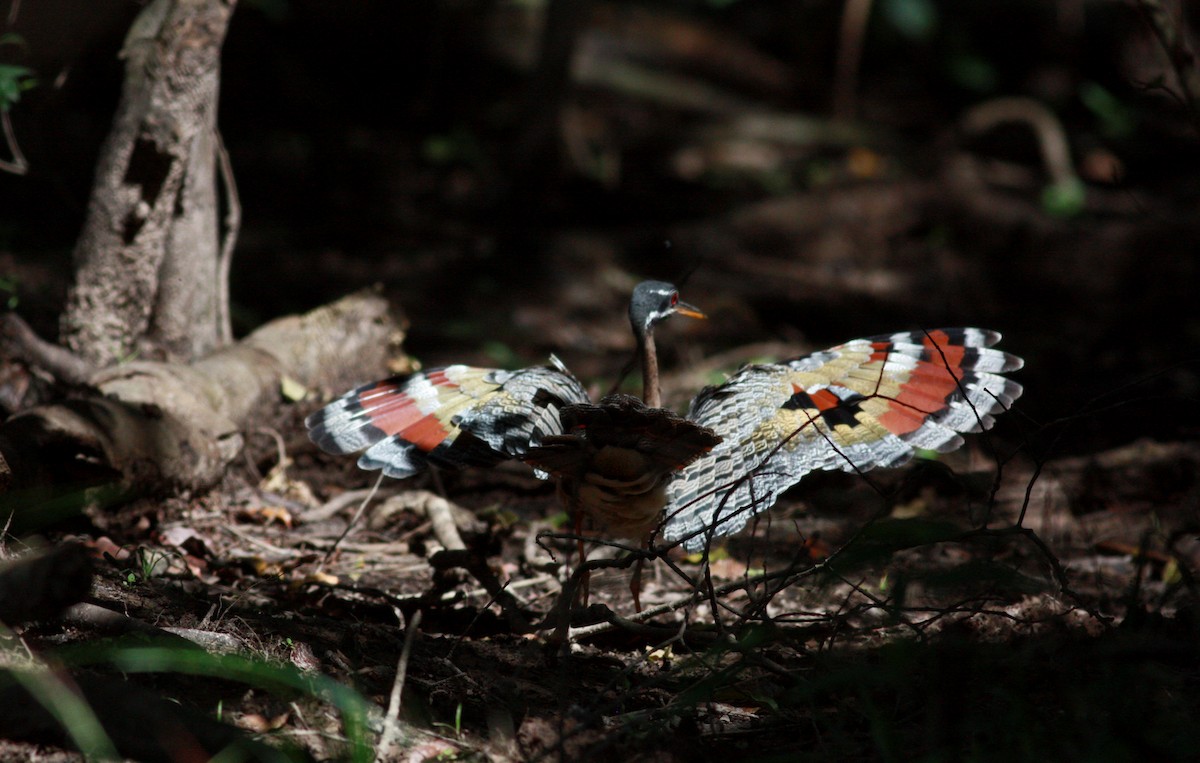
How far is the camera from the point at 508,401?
11.3 feet

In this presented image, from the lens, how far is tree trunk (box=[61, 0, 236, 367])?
4.07 m

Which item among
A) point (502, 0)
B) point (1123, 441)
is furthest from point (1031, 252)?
point (502, 0)

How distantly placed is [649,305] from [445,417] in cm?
92

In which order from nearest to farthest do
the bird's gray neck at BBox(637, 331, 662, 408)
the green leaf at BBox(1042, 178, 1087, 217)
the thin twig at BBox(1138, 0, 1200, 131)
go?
the thin twig at BBox(1138, 0, 1200, 131), the bird's gray neck at BBox(637, 331, 662, 408), the green leaf at BBox(1042, 178, 1087, 217)

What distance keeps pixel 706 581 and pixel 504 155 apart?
657cm

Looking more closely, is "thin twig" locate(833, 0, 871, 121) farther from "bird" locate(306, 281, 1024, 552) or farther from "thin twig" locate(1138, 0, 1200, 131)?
"bird" locate(306, 281, 1024, 552)

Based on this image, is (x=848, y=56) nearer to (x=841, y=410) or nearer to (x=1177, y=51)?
(x=1177, y=51)

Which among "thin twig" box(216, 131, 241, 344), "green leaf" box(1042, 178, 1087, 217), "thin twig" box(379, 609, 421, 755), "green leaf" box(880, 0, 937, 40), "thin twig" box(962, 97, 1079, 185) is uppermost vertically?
"green leaf" box(880, 0, 937, 40)

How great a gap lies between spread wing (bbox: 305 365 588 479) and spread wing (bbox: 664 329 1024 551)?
1.65 ft

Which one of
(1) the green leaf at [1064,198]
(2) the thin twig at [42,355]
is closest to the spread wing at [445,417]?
(2) the thin twig at [42,355]

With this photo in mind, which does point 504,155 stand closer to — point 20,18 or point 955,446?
point 20,18

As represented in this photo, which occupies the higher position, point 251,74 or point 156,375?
point 251,74

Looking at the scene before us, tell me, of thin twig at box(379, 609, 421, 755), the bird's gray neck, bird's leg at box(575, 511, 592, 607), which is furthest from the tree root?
the bird's gray neck

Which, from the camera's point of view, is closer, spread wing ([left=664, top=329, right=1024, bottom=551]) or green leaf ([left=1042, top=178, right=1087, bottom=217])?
spread wing ([left=664, top=329, right=1024, bottom=551])
